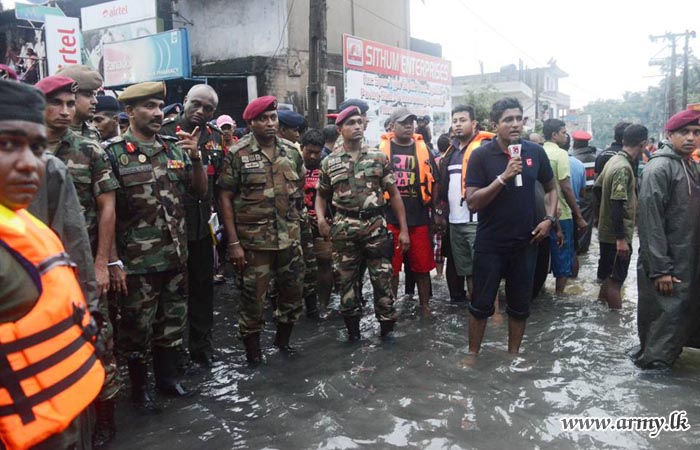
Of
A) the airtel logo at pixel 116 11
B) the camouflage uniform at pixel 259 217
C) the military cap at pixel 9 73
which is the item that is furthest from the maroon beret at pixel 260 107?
the airtel logo at pixel 116 11

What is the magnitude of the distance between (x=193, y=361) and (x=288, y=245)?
1263mm

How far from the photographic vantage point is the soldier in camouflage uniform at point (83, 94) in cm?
358

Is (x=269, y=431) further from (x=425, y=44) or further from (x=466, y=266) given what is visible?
(x=425, y=44)

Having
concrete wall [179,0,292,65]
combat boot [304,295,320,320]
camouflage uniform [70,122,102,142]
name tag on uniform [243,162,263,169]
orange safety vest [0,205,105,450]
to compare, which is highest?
concrete wall [179,0,292,65]

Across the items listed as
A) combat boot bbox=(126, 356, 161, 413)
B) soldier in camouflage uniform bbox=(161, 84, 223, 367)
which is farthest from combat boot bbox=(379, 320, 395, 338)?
combat boot bbox=(126, 356, 161, 413)

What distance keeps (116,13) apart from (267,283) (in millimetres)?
14796

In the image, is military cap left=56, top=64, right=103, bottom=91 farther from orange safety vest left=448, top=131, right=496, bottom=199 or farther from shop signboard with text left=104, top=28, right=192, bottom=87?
shop signboard with text left=104, top=28, right=192, bottom=87

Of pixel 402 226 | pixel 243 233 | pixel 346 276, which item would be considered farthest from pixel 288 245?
pixel 402 226

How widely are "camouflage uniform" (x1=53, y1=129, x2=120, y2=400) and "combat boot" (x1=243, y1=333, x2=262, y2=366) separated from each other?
137 centimetres

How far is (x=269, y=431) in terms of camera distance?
3.38m

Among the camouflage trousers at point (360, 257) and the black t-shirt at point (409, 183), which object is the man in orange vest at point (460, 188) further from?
the camouflage trousers at point (360, 257)

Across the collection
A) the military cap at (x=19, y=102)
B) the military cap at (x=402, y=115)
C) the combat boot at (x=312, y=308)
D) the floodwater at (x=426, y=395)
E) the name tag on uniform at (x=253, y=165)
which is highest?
the military cap at (x=402, y=115)

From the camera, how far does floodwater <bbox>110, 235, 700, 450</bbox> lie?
3.22 meters

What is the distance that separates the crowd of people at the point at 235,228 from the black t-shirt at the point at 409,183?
1 cm
